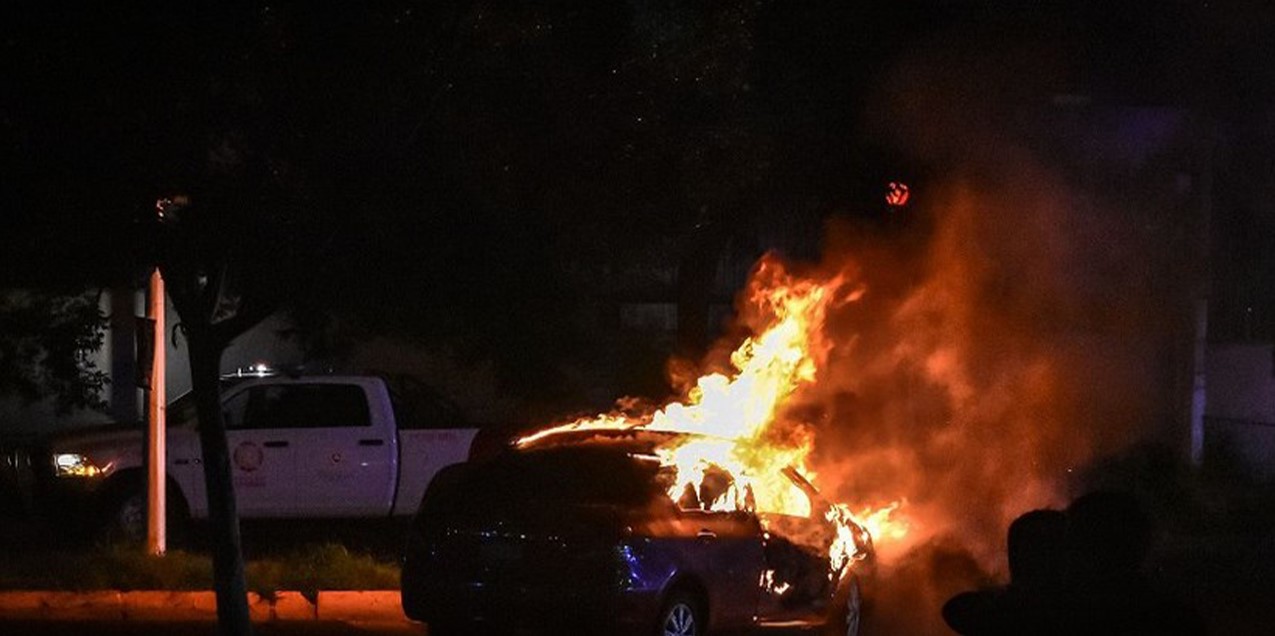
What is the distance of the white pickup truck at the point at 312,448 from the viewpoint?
668 inches

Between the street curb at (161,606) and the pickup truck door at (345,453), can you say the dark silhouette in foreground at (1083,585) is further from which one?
the pickup truck door at (345,453)

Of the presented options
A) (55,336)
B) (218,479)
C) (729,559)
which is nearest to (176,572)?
(55,336)

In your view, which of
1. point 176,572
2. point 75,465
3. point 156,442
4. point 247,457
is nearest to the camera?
point 176,572

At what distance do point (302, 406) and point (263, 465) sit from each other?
728 mm

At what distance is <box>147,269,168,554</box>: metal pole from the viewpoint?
49.5ft

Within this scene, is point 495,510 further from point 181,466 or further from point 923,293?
point 923,293

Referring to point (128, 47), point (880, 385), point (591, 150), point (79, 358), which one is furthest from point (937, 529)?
point (128, 47)

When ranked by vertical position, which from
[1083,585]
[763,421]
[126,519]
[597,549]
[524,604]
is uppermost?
[1083,585]

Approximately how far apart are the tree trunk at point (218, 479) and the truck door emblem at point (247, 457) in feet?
21.2

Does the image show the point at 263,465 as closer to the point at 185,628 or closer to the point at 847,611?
the point at 185,628

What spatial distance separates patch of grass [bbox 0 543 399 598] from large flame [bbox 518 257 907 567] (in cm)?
227

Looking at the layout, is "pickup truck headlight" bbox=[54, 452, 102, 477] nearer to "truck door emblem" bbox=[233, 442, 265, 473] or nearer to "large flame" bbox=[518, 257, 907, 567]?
"truck door emblem" bbox=[233, 442, 265, 473]

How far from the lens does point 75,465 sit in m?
16.4

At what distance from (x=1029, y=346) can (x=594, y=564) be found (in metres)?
11.9
